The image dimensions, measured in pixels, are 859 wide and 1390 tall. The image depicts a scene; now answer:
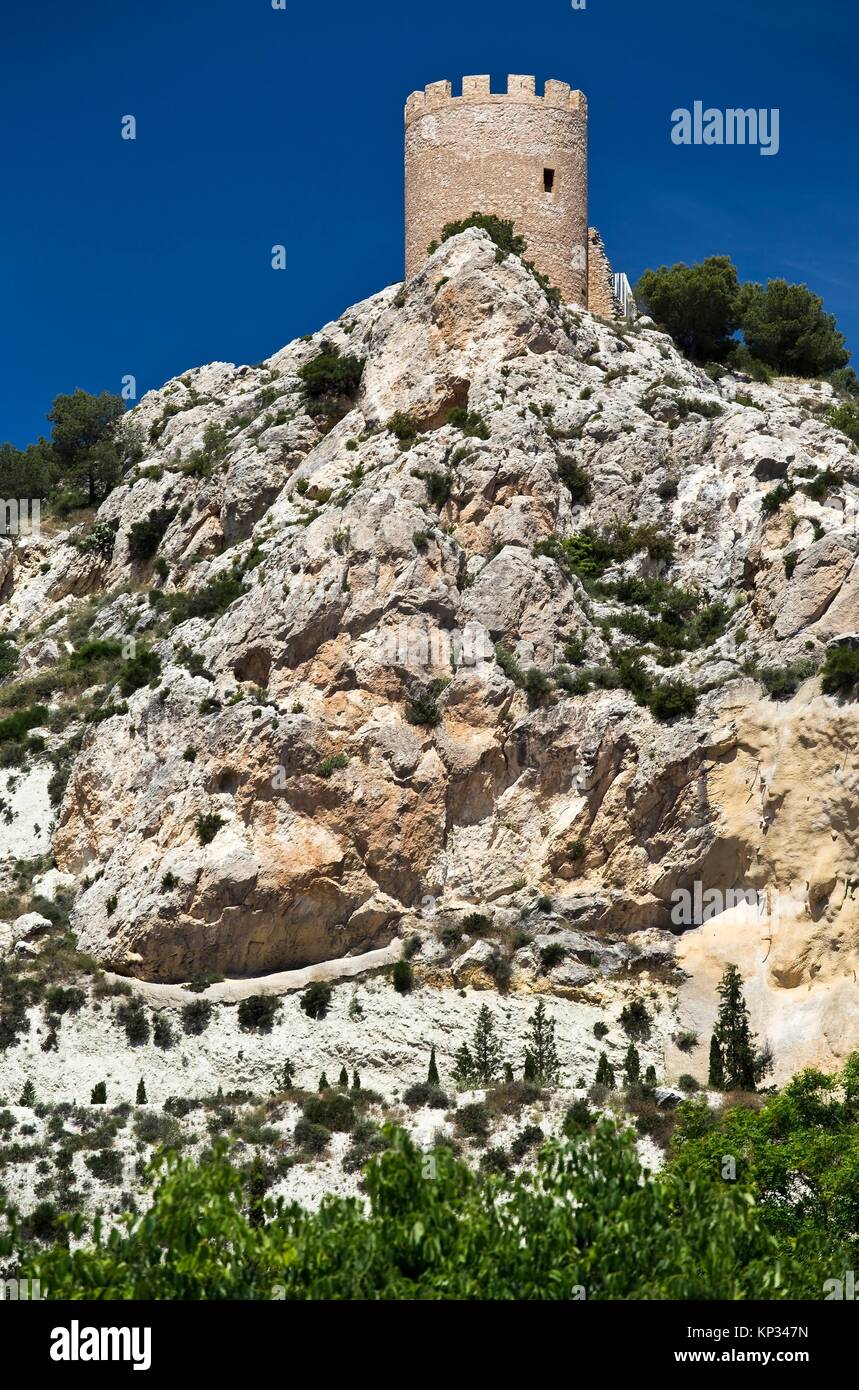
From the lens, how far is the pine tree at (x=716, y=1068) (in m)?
39.2

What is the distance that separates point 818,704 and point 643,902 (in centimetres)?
580

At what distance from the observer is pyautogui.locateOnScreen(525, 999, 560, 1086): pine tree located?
3972 cm

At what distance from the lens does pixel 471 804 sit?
4388 centimetres

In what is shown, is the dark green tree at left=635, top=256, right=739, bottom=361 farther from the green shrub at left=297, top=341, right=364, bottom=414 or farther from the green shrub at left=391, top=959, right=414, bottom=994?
the green shrub at left=391, top=959, right=414, bottom=994

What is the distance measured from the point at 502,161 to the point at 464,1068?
2815 cm

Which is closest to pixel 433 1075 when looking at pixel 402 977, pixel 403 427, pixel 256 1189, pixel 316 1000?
pixel 402 977

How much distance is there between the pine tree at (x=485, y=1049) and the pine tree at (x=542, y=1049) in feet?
2.35

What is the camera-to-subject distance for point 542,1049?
4025cm

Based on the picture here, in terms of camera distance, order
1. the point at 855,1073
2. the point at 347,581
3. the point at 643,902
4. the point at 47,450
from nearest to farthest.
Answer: the point at 855,1073, the point at 643,902, the point at 347,581, the point at 47,450
